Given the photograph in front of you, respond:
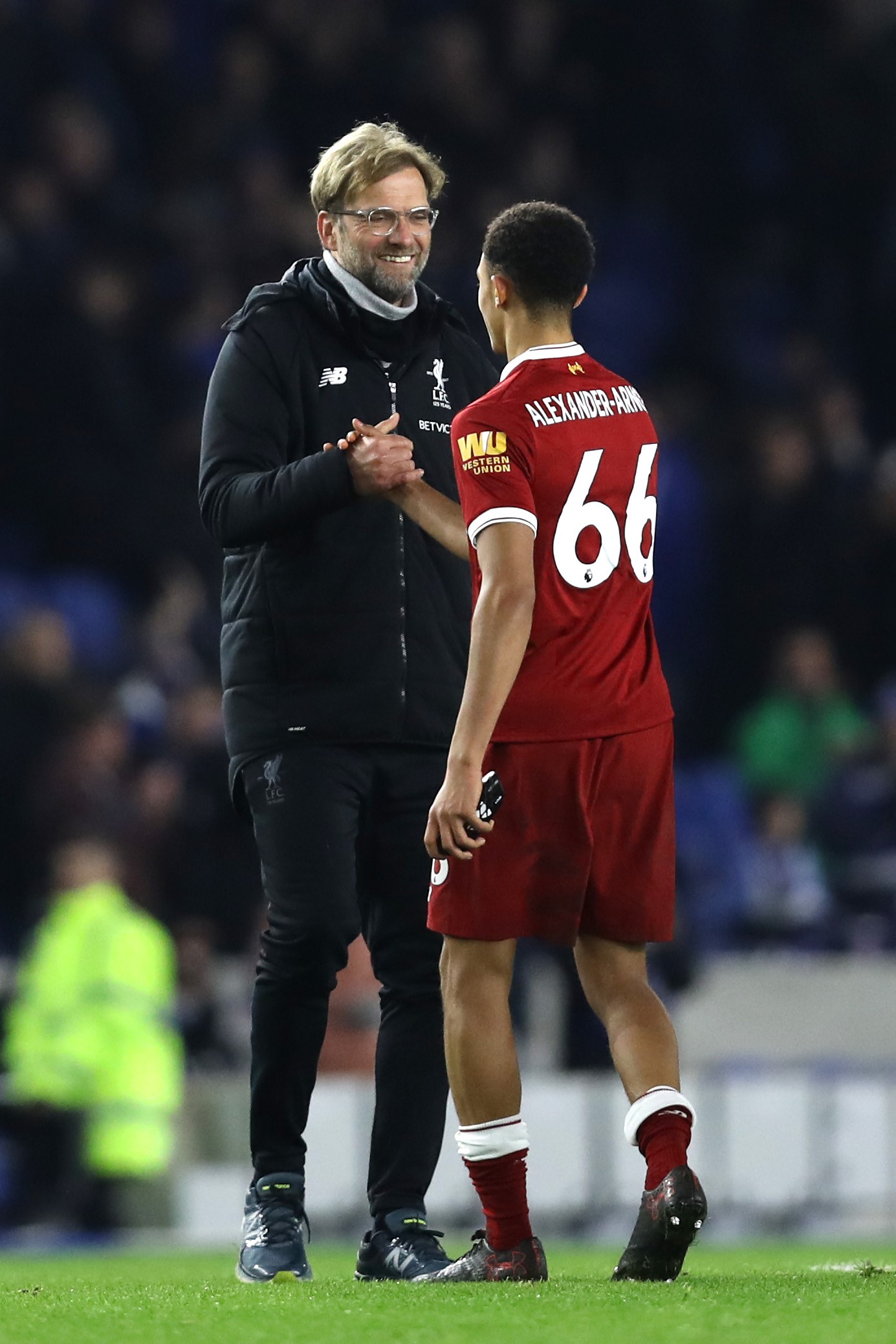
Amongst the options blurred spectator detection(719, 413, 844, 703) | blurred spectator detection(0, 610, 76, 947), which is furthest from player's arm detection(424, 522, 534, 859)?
blurred spectator detection(719, 413, 844, 703)

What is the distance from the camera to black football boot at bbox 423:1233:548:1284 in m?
3.71

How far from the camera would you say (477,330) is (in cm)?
1012

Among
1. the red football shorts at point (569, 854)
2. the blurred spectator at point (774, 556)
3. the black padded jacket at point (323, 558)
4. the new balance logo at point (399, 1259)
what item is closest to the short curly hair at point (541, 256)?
the black padded jacket at point (323, 558)

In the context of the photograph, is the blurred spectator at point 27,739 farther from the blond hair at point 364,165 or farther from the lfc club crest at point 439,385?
the blond hair at point 364,165

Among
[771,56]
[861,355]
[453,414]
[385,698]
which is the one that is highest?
[771,56]

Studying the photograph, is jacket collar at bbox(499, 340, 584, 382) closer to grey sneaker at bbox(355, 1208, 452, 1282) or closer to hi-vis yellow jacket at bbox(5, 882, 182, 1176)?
grey sneaker at bbox(355, 1208, 452, 1282)

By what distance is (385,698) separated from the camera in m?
4.22

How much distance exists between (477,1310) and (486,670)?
998mm

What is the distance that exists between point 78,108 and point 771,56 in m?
4.34

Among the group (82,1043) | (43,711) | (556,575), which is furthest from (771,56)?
(556,575)

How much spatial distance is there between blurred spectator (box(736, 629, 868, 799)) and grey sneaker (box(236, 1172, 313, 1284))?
7.00m

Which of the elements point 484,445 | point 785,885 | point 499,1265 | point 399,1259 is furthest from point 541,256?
point 785,885

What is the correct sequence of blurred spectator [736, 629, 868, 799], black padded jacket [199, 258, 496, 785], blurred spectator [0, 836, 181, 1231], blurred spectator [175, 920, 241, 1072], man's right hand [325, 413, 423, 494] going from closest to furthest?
1. man's right hand [325, 413, 423, 494]
2. black padded jacket [199, 258, 496, 785]
3. blurred spectator [0, 836, 181, 1231]
4. blurred spectator [175, 920, 241, 1072]
5. blurred spectator [736, 629, 868, 799]

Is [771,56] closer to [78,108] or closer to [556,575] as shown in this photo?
[78,108]
